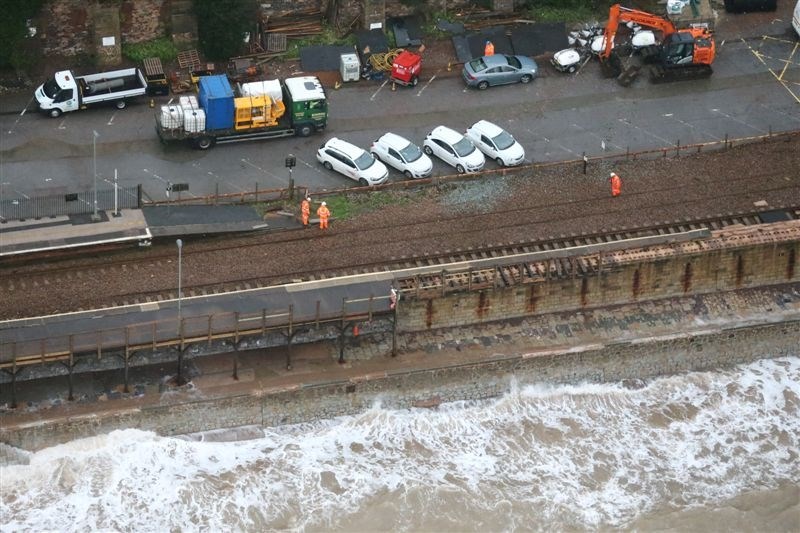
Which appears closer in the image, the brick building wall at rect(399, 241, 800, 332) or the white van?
the brick building wall at rect(399, 241, 800, 332)

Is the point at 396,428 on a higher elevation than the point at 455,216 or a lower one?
lower

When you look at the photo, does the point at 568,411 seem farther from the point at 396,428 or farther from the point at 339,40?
the point at 339,40

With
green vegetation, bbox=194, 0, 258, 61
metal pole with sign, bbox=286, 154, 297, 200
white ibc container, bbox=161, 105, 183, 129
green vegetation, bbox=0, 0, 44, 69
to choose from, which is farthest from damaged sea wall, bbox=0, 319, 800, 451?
green vegetation, bbox=194, 0, 258, 61

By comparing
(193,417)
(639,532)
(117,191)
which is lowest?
(639,532)

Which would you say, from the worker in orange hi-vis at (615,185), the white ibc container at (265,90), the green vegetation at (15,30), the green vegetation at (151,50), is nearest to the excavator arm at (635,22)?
the worker in orange hi-vis at (615,185)

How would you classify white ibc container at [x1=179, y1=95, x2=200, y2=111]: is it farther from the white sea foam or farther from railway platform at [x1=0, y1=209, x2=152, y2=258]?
the white sea foam

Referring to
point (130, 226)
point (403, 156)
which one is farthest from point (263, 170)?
point (130, 226)

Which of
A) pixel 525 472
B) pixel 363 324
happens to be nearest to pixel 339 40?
pixel 363 324

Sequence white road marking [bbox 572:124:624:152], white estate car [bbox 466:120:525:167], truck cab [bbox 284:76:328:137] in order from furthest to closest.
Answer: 1. white road marking [bbox 572:124:624:152]
2. truck cab [bbox 284:76:328:137]
3. white estate car [bbox 466:120:525:167]
